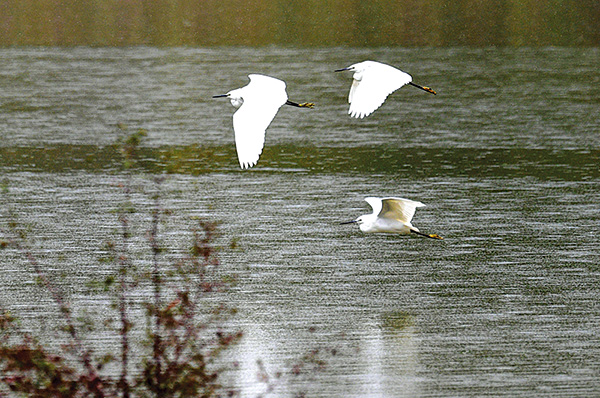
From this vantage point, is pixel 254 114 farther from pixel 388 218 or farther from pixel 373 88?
pixel 388 218

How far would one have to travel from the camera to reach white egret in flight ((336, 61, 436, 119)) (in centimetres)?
907

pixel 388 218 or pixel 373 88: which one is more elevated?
pixel 373 88

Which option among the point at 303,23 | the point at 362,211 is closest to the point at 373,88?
the point at 362,211

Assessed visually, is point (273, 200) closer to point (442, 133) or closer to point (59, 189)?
point (59, 189)

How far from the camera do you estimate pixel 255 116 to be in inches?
318

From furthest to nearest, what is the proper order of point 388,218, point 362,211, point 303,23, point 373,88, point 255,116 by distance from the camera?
point 303,23
point 362,211
point 388,218
point 373,88
point 255,116

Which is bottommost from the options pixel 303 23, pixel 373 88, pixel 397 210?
pixel 397 210

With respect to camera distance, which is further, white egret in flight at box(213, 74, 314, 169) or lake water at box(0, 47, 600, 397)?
lake water at box(0, 47, 600, 397)

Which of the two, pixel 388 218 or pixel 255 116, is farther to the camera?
pixel 388 218

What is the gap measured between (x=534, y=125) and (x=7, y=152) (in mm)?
8096

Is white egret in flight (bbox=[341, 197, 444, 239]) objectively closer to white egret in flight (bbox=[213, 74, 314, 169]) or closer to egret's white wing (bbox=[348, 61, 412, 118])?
egret's white wing (bbox=[348, 61, 412, 118])

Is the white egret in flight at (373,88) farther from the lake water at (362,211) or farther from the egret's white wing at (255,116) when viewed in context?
the lake water at (362,211)

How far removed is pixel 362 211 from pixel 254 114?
5.49 meters

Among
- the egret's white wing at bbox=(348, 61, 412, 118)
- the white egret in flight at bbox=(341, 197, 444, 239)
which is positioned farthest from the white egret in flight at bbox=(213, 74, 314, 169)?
the white egret in flight at bbox=(341, 197, 444, 239)
